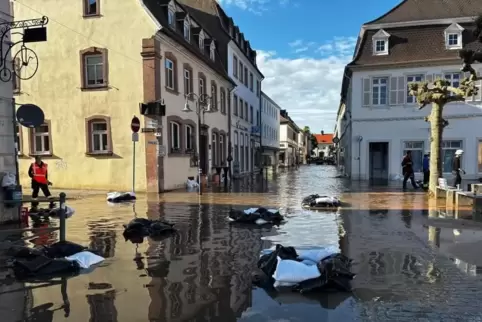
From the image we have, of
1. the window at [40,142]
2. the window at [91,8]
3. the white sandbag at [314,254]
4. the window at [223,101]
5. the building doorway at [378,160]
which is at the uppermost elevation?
the window at [91,8]

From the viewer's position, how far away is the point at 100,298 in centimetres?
505

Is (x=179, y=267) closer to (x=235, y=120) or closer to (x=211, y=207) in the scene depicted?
(x=211, y=207)

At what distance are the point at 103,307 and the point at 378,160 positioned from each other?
27.7m

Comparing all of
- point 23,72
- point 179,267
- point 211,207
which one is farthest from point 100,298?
point 23,72

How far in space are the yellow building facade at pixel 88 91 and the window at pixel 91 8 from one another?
0.04 m

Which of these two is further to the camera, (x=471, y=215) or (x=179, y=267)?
(x=471, y=215)

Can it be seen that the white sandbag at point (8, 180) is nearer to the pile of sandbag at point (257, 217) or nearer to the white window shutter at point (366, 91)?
the pile of sandbag at point (257, 217)

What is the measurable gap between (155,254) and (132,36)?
1419cm

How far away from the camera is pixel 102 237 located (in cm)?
867

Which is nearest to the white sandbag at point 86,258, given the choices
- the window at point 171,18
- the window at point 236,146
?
the window at point 171,18

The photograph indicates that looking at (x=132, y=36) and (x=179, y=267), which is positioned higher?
(x=132, y=36)

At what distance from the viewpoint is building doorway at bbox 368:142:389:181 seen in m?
29.8

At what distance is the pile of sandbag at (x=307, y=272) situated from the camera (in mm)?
5316

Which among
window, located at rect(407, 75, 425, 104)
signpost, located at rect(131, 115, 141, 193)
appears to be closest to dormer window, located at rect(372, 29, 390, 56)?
window, located at rect(407, 75, 425, 104)
